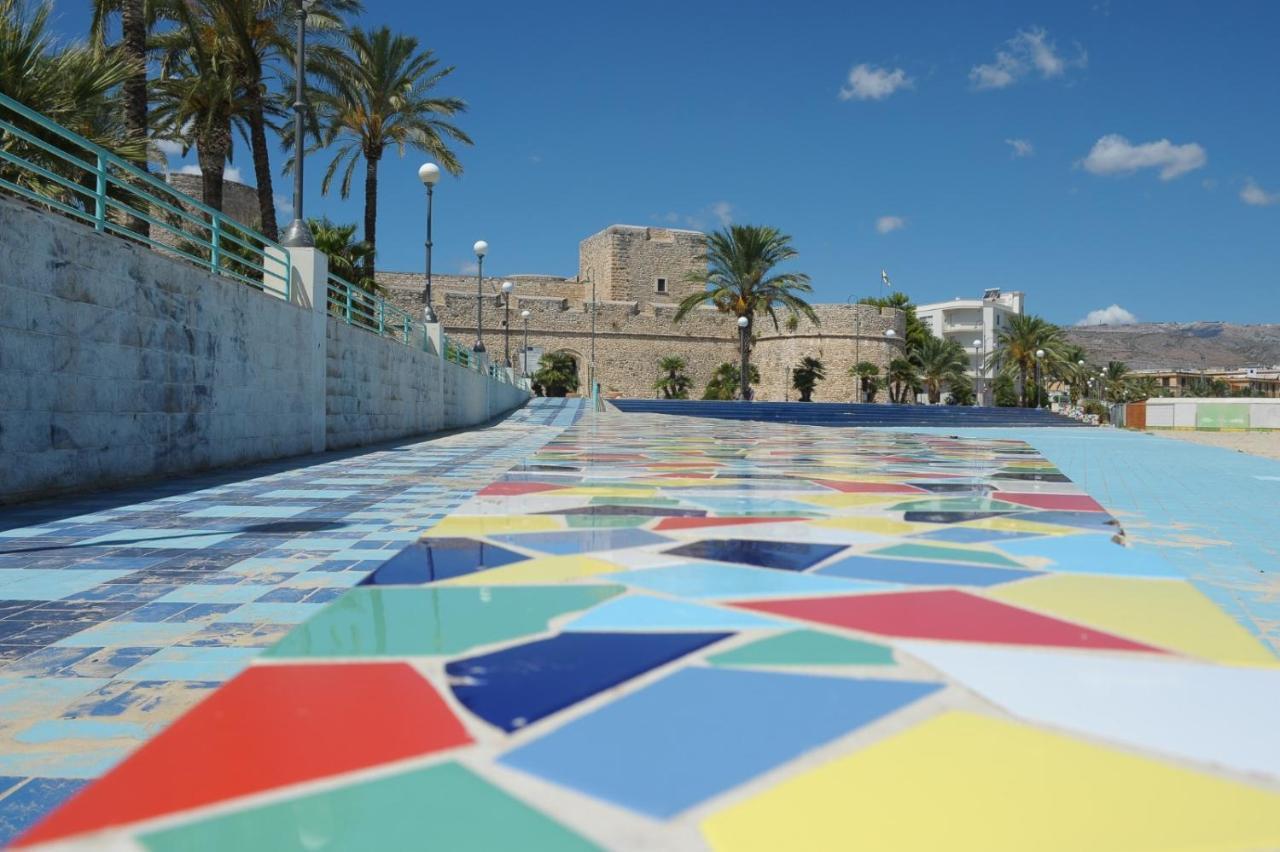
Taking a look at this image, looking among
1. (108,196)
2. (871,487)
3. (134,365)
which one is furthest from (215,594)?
(108,196)

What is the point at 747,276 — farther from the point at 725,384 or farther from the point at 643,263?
the point at 643,263

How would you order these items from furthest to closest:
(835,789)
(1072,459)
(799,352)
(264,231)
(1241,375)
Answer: (1241,375) < (799,352) < (264,231) < (1072,459) < (835,789)

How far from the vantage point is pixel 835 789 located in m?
1.58

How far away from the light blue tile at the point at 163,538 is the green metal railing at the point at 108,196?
2.51 m

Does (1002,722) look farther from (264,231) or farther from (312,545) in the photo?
(264,231)

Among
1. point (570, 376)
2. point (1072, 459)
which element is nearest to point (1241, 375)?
point (570, 376)

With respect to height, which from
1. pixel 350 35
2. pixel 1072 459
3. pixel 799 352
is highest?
pixel 350 35

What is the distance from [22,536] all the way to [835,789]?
4.57 metres

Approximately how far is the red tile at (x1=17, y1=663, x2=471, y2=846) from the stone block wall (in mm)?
4696

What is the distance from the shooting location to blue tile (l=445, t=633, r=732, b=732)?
6.40ft

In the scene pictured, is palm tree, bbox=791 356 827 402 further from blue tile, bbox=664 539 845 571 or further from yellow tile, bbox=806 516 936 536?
blue tile, bbox=664 539 845 571

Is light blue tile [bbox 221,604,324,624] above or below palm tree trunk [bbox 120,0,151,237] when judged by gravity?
below

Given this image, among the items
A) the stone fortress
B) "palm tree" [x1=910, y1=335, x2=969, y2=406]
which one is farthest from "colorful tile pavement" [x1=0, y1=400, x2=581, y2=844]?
"palm tree" [x1=910, y1=335, x2=969, y2=406]

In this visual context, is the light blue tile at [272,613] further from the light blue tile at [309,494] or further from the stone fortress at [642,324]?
the stone fortress at [642,324]
